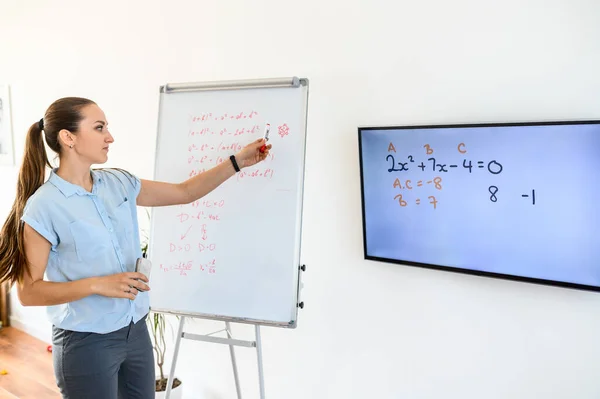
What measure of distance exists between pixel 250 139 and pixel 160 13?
1.15 metres

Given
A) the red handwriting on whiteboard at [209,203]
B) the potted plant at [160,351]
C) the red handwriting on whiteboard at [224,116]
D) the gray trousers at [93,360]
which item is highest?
the red handwriting on whiteboard at [224,116]

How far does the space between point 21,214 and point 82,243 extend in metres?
0.19

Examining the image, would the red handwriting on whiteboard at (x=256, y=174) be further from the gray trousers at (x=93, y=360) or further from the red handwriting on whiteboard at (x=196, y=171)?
the gray trousers at (x=93, y=360)

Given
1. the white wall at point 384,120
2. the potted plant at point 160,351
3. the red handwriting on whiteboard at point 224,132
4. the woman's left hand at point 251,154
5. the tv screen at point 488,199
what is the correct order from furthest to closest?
1. the potted plant at point 160,351
2. the red handwriting on whiteboard at point 224,132
3. the woman's left hand at point 251,154
4. the white wall at point 384,120
5. the tv screen at point 488,199

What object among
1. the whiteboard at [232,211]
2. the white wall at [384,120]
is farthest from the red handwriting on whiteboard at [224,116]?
the white wall at [384,120]

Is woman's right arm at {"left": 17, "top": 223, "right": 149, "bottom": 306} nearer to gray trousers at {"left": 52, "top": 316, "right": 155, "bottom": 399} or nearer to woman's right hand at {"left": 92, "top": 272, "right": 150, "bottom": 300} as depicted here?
woman's right hand at {"left": 92, "top": 272, "right": 150, "bottom": 300}

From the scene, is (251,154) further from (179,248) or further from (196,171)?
(179,248)

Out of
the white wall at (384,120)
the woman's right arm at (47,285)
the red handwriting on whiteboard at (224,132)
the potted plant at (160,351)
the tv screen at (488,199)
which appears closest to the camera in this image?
the woman's right arm at (47,285)

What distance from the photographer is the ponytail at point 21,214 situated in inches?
60.8

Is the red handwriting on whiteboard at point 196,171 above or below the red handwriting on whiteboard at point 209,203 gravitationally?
above

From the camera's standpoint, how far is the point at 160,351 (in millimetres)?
2943

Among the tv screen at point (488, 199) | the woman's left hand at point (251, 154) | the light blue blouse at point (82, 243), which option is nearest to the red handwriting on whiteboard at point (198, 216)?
the woman's left hand at point (251, 154)

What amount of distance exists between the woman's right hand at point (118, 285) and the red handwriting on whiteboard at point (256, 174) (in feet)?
2.20

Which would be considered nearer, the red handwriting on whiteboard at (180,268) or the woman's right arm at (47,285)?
the woman's right arm at (47,285)
